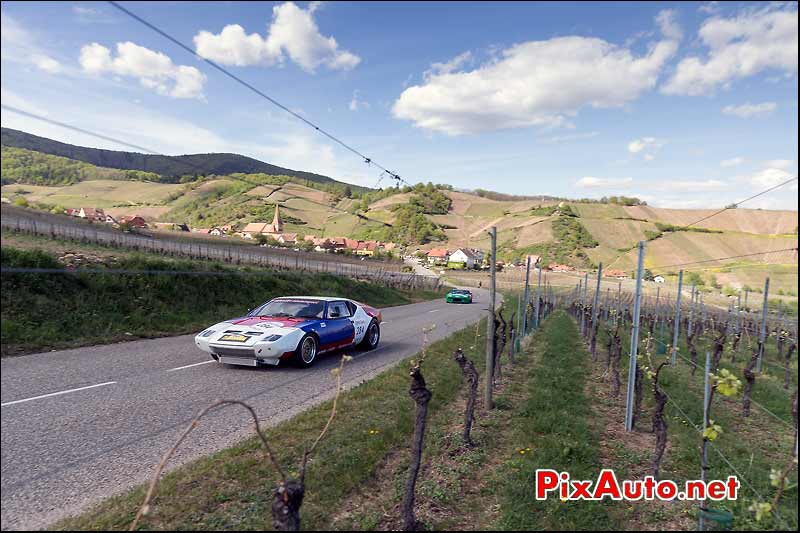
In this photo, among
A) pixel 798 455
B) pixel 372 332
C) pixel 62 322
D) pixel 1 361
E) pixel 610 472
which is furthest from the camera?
pixel 372 332

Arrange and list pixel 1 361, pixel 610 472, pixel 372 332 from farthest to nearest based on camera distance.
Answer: pixel 372 332, pixel 610 472, pixel 1 361

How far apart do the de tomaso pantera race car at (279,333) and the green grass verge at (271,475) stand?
33.6 inches

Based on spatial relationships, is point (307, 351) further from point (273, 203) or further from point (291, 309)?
point (273, 203)

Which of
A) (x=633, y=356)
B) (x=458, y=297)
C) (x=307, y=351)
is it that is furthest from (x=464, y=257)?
(x=458, y=297)

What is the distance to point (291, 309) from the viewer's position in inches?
245

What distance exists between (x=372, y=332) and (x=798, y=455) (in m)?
8.54

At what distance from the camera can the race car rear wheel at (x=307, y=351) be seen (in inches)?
268

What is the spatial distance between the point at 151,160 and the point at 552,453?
5.24m

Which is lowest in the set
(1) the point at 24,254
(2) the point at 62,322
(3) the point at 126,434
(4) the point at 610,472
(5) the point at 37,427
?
(4) the point at 610,472

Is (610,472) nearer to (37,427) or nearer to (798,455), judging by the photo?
(798,455)

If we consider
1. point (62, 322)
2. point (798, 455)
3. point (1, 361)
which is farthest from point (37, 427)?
point (798, 455)

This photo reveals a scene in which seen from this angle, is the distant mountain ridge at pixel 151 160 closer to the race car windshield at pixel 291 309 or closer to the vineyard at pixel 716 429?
the race car windshield at pixel 291 309

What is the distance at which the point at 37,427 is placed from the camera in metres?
3.86

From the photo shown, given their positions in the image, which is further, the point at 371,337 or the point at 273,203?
the point at 371,337
